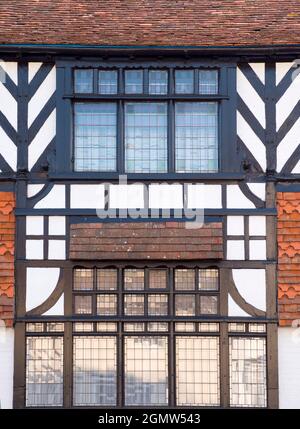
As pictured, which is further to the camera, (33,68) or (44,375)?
(33,68)

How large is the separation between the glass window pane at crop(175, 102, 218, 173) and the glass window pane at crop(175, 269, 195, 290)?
135 cm

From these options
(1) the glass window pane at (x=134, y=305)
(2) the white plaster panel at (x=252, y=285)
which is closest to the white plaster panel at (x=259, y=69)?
(2) the white plaster panel at (x=252, y=285)

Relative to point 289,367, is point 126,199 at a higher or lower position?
higher

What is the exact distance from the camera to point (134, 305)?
10453 millimetres

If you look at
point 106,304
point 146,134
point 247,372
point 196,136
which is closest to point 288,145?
point 196,136

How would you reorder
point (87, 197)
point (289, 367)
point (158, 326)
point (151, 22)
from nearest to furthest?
point (289, 367)
point (158, 326)
point (87, 197)
point (151, 22)

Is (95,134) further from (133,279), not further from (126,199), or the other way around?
(133,279)

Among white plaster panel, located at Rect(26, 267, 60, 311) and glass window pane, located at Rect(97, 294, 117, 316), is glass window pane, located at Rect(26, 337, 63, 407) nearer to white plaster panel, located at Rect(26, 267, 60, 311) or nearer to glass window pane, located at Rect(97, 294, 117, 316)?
white plaster panel, located at Rect(26, 267, 60, 311)

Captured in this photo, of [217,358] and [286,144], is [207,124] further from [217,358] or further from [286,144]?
[217,358]

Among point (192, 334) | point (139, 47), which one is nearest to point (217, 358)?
point (192, 334)

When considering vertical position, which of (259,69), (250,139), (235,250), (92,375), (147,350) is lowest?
(92,375)

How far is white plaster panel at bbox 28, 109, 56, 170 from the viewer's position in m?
10.6

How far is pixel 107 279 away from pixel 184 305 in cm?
105

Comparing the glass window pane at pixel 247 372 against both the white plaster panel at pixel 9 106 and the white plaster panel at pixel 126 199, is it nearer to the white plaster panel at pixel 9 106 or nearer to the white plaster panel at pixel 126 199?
the white plaster panel at pixel 126 199
